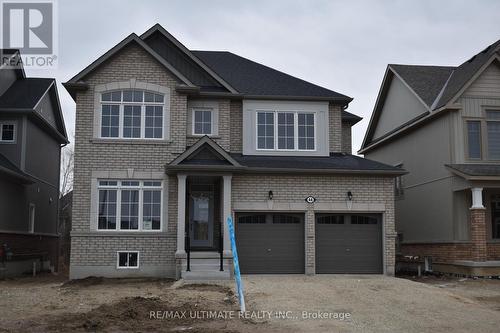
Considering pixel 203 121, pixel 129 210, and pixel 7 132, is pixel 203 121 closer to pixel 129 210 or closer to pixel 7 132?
pixel 129 210

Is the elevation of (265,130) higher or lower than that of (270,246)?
higher

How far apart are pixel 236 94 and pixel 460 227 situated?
8979 millimetres

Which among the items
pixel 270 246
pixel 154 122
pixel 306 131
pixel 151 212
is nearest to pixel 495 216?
pixel 306 131

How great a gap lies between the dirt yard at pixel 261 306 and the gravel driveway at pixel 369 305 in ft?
0.06

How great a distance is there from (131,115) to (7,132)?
6922 millimetres

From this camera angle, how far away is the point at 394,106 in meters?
25.9

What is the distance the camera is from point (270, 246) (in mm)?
19250

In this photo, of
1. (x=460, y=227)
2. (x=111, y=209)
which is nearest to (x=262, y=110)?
(x=111, y=209)

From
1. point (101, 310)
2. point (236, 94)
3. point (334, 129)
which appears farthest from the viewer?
point (334, 129)

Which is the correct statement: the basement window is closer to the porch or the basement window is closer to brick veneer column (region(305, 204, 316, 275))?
the porch

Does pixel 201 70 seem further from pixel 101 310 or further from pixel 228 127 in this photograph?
pixel 101 310

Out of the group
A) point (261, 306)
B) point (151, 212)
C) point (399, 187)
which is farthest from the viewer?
point (399, 187)

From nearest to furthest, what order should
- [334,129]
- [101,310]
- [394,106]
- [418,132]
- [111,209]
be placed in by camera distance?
[101,310] < [111,209] < [334,129] < [418,132] < [394,106]

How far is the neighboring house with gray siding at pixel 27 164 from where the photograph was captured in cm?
2217
